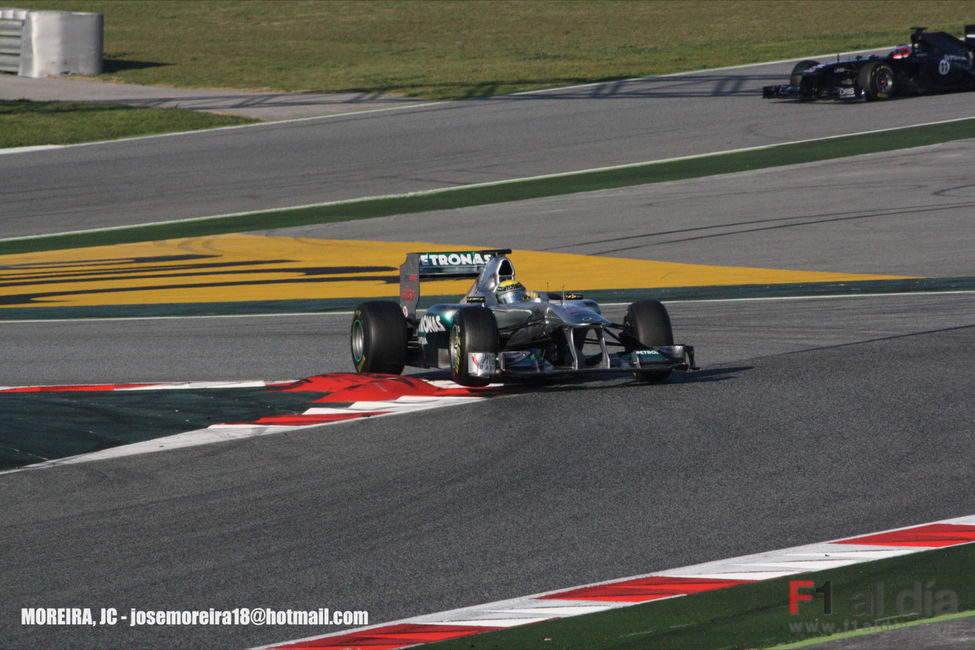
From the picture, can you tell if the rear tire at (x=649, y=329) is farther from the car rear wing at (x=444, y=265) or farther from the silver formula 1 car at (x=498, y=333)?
the car rear wing at (x=444, y=265)

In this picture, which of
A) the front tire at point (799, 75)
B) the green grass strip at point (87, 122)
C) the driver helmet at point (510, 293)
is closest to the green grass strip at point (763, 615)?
the driver helmet at point (510, 293)

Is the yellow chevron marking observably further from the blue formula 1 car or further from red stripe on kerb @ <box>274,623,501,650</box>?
the blue formula 1 car

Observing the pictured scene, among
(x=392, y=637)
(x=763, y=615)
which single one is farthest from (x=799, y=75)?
(x=392, y=637)

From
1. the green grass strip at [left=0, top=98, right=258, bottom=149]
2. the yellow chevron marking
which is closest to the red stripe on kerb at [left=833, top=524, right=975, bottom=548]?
the yellow chevron marking

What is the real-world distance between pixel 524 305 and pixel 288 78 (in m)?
29.8

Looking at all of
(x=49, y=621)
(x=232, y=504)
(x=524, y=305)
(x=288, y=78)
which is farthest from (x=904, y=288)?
(x=288, y=78)

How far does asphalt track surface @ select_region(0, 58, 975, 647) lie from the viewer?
19.3 feet

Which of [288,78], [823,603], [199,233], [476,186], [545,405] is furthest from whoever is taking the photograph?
[288,78]

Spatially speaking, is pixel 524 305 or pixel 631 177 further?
pixel 631 177

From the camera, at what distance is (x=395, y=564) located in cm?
603

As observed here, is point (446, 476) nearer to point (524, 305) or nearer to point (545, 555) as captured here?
point (545, 555)

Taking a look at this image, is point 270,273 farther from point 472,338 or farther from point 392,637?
point 392,637

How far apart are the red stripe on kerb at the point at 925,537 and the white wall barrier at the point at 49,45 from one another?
37.2 meters

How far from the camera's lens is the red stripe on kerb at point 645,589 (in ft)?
18.0
